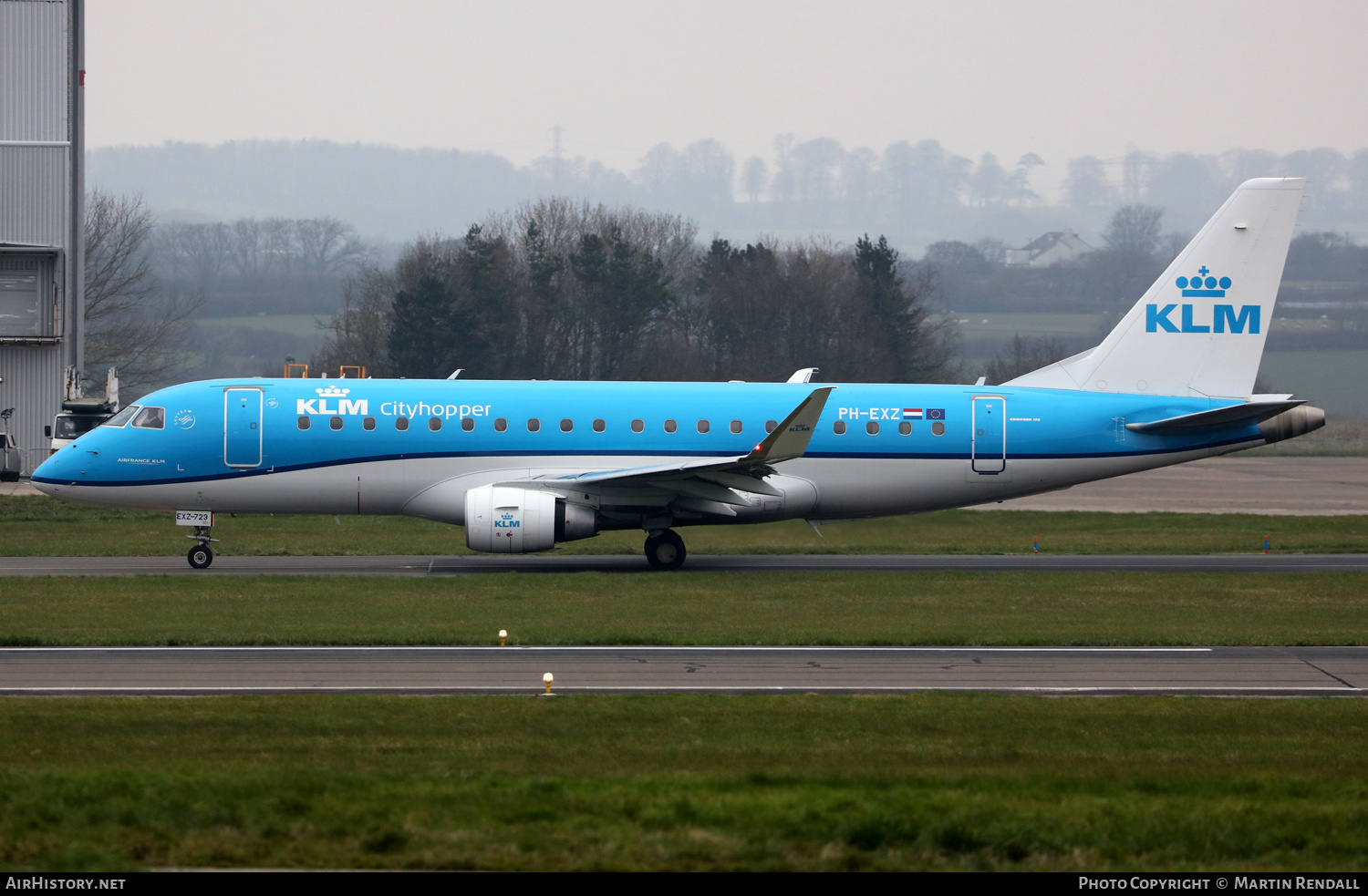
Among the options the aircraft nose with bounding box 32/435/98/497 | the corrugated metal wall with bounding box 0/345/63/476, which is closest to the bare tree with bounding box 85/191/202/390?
the corrugated metal wall with bounding box 0/345/63/476

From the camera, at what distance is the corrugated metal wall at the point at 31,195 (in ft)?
159

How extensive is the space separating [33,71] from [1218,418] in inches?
1675

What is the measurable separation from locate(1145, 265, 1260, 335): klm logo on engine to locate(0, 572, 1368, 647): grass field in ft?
17.7

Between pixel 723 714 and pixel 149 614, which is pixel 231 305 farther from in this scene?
pixel 723 714

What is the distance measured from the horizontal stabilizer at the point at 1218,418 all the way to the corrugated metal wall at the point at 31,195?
3900cm

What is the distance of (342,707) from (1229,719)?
8.53 m

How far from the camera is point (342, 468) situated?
25688 mm

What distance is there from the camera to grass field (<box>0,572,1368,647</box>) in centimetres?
1809

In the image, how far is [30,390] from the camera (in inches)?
1919

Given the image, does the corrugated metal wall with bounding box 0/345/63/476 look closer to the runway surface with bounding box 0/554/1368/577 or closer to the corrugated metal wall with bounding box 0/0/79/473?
the corrugated metal wall with bounding box 0/0/79/473

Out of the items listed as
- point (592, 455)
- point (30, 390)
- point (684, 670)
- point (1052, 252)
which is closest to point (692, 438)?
point (592, 455)

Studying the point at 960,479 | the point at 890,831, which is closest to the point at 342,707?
the point at 890,831

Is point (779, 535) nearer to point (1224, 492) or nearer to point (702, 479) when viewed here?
point (702, 479)
